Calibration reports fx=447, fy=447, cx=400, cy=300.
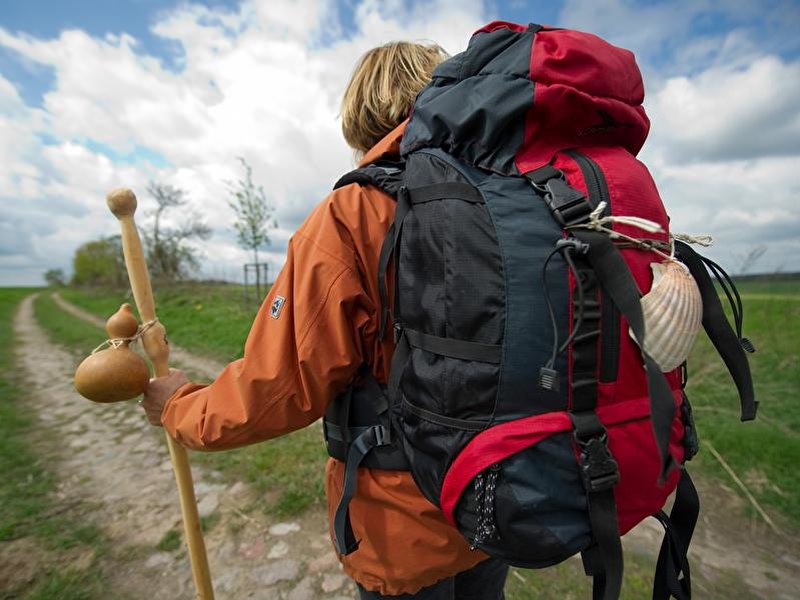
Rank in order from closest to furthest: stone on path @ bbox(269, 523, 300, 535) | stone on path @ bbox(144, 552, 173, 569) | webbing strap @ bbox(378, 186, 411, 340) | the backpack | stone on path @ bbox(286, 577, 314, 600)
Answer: the backpack < webbing strap @ bbox(378, 186, 411, 340) < stone on path @ bbox(286, 577, 314, 600) < stone on path @ bbox(144, 552, 173, 569) < stone on path @ bbox(269, 523, 300, 535)

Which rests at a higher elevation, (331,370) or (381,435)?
(331,370)

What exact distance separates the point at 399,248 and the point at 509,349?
0.49 metres

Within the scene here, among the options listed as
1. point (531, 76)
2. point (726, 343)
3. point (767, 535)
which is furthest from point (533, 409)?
point (767, 535)

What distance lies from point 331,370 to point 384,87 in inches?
43.9

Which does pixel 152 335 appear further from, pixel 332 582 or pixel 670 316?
pixel 332 582

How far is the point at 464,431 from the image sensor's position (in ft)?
4.01

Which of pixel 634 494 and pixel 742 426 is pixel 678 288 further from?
pixel 742 426

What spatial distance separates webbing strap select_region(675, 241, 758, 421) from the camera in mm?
1424

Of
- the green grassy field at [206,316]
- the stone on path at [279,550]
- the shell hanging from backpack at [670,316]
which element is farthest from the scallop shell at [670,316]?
the green grassy field at [206,316]

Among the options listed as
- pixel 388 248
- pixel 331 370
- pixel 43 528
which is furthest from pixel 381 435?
pixel 43 528

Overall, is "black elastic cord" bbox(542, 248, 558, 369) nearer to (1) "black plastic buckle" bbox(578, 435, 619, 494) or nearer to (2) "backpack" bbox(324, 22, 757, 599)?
(2) "backpack" bbox(324, 22, 757, 599)

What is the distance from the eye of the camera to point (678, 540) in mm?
1536

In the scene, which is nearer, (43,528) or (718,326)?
(718,326)

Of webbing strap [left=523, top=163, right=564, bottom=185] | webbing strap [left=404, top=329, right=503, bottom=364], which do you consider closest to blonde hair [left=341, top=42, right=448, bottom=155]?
webbing strap [left=523, top=163, right=564, bottom=185]
